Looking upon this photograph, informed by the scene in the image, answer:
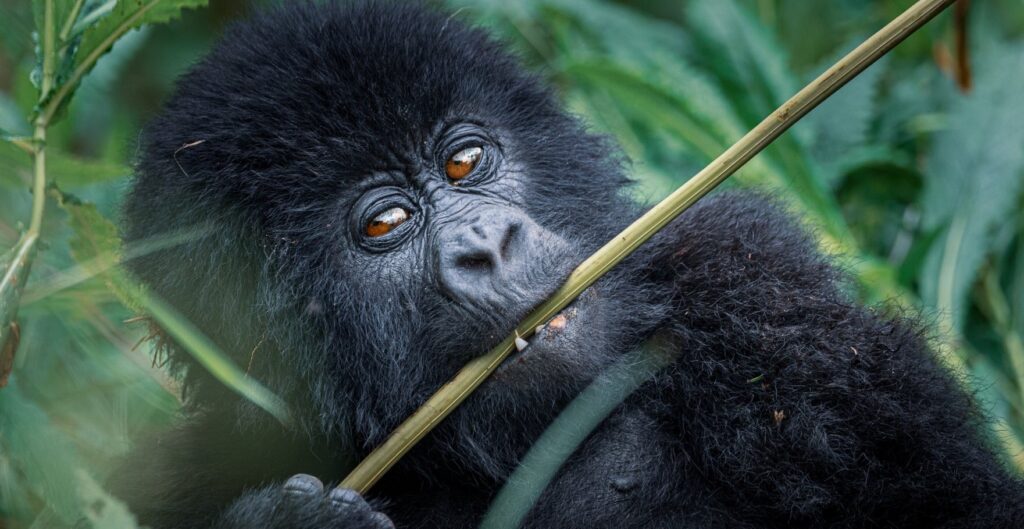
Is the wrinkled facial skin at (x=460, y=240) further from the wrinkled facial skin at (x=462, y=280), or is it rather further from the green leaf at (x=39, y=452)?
the green leaf at (x=39, y=452)

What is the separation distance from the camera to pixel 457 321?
103 inches

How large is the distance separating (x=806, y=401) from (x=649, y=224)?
27.7 inches

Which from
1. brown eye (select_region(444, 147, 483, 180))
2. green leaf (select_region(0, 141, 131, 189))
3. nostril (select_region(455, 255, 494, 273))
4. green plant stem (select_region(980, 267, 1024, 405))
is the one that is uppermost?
green leaf (select_region(0, 141, 131, 189))

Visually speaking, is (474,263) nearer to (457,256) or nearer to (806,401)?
(457,256)

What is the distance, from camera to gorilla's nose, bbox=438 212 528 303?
2.57m

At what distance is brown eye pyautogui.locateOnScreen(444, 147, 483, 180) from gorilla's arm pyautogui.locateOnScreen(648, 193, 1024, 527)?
0.56 meters

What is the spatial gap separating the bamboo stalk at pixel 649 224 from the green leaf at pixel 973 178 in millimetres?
1961

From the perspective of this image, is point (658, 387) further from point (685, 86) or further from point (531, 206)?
point (685, 86)

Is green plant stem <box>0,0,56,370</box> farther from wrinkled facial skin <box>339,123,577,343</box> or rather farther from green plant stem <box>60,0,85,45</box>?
wrinkled facial skin <box>339,123,577,343</box>

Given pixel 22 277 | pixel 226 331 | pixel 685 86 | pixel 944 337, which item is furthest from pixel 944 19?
pixel 22 277

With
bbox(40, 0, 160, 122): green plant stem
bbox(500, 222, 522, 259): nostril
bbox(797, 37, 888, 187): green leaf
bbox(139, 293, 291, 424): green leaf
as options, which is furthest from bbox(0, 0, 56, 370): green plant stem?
bbox(797, 37, 888, 187): green leaf

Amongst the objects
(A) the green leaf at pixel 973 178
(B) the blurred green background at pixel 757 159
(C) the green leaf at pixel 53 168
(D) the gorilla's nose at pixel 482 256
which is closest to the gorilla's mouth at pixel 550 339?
(D) the gorilla's nose at pixel 482 256

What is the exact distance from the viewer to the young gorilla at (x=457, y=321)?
2619 millimetres

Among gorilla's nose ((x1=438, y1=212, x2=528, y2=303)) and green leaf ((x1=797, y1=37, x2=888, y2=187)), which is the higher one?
green leaf ((x1=797, y1=37, x2=888, y2=187))
